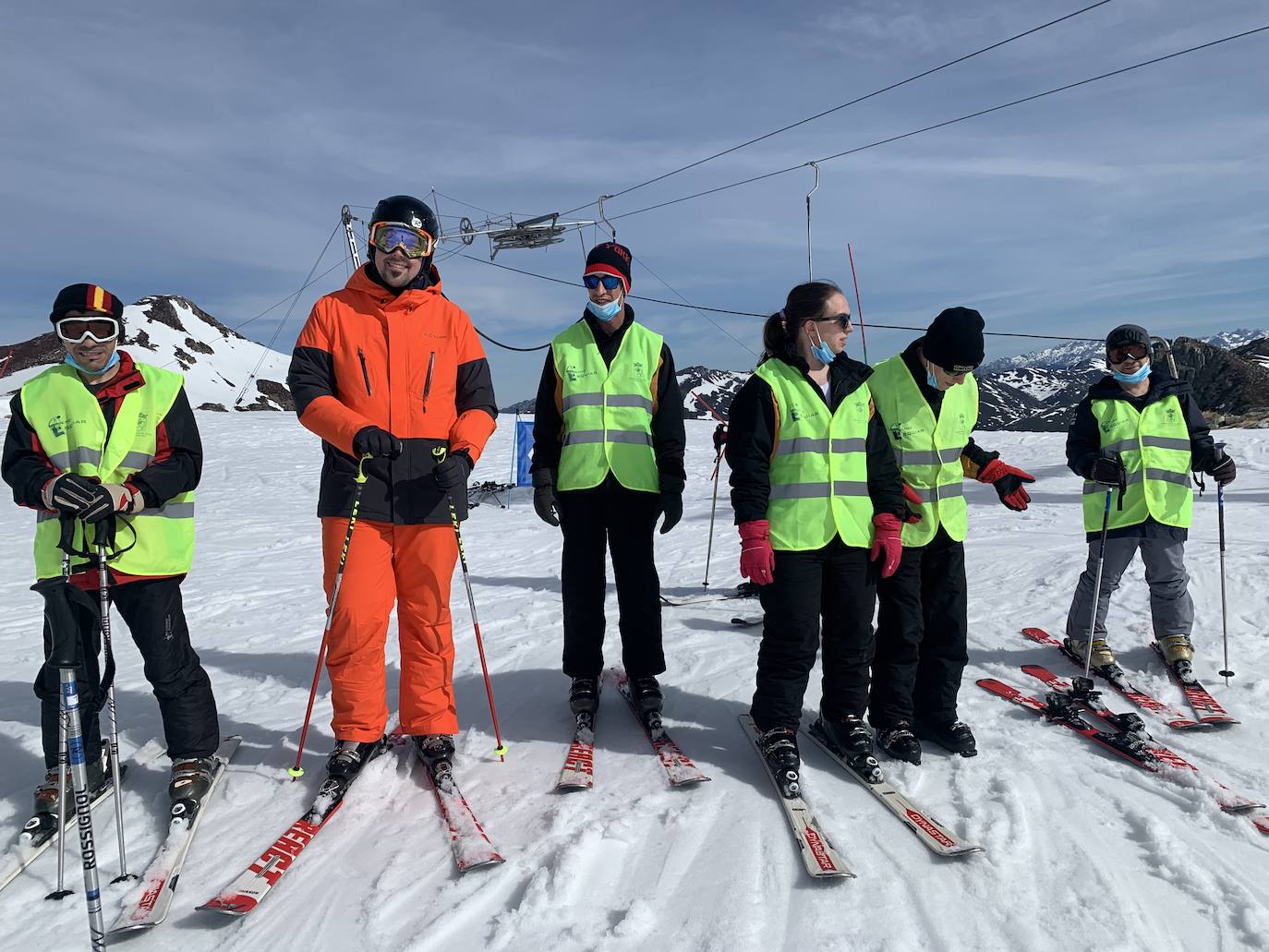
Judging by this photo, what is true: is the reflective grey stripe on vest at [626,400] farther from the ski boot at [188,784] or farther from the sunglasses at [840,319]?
the ski boot at [188,784]

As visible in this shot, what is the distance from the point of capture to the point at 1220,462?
14.3 feet

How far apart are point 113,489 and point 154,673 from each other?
2.71 ft

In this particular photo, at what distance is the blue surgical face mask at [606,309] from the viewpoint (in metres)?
3.68

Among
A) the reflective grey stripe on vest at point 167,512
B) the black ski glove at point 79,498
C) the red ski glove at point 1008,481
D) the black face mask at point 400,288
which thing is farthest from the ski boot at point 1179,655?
the black ski glove at point 79,498

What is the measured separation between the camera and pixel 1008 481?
12.1 feet

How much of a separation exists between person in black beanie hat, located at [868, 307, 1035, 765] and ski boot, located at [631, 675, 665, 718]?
104 centimetres

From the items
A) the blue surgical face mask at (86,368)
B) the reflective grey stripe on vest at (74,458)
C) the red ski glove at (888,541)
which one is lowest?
the red ski glove at (888,541)

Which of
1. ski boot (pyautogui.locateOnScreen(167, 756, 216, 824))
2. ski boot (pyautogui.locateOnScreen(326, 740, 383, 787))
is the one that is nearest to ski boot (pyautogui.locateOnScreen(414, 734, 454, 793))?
ski boot (pyautogui.locateOnScreen(326, 740, 383, 787))

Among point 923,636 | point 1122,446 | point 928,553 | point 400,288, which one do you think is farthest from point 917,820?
point 400,288

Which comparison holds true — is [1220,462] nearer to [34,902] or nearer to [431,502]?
[431,502]

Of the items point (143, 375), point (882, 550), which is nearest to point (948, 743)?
point (882, 550)

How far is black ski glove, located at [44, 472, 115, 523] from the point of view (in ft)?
8.98

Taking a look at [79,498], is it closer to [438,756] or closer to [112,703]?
[112,703]

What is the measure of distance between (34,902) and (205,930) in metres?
0.70
